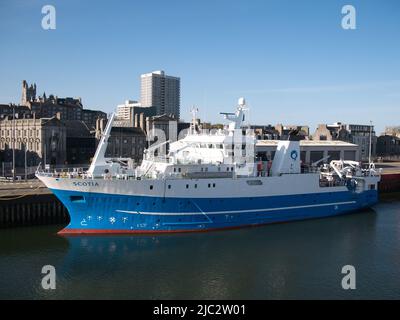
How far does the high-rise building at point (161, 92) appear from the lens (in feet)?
536

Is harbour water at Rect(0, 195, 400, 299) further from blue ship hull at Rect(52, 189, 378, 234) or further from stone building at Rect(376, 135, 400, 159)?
stone building at Rect(376, 135, 400, 159)

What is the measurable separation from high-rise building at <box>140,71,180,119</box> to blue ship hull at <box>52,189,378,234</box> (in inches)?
5452

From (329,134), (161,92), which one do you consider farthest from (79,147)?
(161,92)

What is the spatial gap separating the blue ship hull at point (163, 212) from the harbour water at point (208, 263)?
580 mm

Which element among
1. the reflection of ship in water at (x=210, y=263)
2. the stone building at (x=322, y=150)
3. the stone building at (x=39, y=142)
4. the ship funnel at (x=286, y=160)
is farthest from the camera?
the stone building at (x=322, y=150)

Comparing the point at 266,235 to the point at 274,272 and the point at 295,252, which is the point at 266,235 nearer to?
the point at 295,252

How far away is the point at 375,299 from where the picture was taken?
1658cm

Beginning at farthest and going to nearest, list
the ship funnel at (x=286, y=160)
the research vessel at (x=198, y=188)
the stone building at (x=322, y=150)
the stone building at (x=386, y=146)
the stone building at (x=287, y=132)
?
the stone building at (x=386, y=146), the stone building at (x=287, y=132), the stone building at (x=322, y=150), the ship funnel at (x=286, y=160), the research vessel at (x=198, y=188)

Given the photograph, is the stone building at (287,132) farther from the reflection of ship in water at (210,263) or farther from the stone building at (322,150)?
the reflection of ship in water at (210,263)

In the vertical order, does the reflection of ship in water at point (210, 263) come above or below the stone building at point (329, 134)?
below

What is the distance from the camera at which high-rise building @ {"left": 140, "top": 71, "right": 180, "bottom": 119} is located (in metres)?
164

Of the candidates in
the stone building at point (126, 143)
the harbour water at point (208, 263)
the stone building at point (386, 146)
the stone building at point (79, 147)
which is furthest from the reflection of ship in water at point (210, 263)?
the stone building at point (386, 146)
